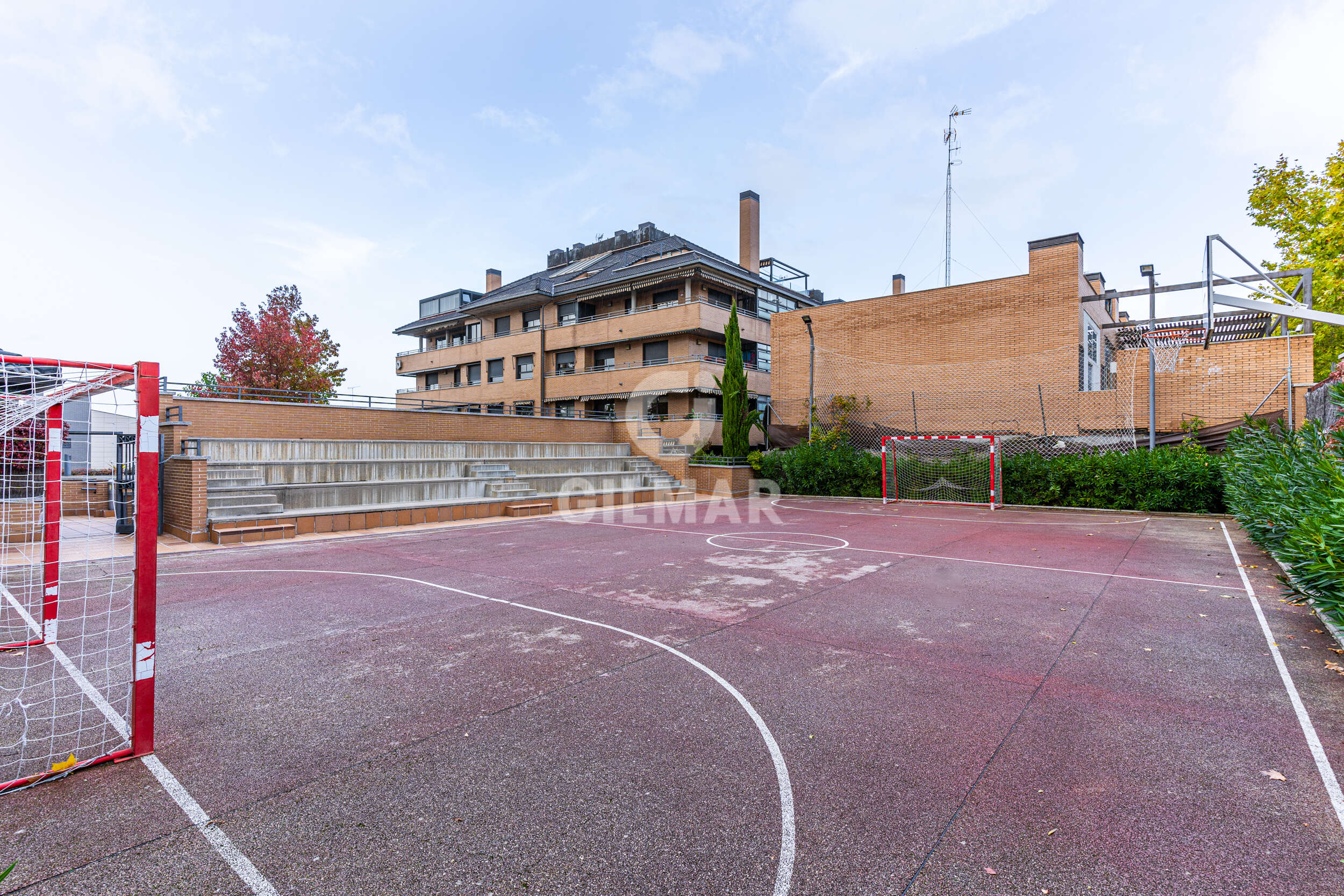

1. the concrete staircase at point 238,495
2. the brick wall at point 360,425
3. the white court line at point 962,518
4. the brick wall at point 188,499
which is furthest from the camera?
the brick wall at point 360,425

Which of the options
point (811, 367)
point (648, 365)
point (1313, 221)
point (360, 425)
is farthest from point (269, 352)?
point (1313, 221)

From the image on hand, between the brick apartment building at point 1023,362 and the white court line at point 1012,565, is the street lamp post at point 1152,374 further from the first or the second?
the white court line at point 1012,565

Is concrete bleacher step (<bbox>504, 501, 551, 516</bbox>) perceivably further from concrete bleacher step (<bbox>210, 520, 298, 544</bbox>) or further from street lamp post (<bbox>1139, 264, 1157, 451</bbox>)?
A: street lamp post (<bbox>1139, 264, 1157, 451</bbox>)

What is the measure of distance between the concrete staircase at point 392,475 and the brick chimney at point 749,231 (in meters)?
14.6

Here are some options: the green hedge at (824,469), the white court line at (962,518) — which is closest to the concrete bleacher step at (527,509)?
the white court line at (962,518)

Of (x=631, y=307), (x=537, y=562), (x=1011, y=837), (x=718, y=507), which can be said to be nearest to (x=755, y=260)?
(x=631, y=307)

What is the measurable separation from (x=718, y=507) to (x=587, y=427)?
8085 mm

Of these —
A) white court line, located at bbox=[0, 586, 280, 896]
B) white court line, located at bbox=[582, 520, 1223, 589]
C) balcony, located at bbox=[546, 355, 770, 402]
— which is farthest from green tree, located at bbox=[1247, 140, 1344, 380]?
white court line, located at bbox=[0, 586, 280, 896]

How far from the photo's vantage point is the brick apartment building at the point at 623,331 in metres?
28.9

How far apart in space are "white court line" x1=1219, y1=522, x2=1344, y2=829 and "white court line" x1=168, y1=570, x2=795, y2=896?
248 cm

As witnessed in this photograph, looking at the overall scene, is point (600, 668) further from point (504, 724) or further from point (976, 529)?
point (976, 529)

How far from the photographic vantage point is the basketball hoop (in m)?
17.1

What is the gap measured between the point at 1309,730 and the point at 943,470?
1596cm

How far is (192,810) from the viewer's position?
303 centimetres
